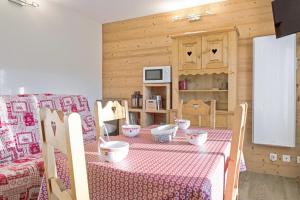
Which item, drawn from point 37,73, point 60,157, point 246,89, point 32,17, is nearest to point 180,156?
point 60,157

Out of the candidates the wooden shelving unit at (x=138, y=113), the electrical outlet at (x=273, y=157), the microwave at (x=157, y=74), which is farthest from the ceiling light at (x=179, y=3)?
the electrical outlet at (x=273, y=157)

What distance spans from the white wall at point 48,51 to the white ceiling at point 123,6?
204 millimetres

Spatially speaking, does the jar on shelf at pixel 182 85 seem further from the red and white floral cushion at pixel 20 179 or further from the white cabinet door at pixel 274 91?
the red and white floral cushion at pixel 20 179

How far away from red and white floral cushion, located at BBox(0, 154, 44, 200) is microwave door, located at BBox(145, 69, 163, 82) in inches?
83.3

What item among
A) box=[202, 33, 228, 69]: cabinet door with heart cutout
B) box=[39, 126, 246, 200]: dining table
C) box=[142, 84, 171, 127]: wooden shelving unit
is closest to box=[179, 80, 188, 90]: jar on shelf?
box=[142, 84, 171, 127]: wooden shelving unit

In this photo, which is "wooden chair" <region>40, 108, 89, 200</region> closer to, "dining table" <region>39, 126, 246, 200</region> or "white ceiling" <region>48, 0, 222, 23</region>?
"dining table" <region>39, 126, 246, 200</region>

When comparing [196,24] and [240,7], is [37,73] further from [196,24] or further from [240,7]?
[240,7]

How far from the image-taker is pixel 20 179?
1604 mm

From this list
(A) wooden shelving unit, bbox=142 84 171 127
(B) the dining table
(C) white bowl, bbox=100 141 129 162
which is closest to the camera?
(B) the dining table

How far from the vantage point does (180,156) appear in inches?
43.7

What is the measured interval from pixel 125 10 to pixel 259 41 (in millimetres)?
2084

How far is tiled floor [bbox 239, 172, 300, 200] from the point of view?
232 cm

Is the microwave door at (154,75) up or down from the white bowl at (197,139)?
up

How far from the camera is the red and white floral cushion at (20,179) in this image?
152cm
